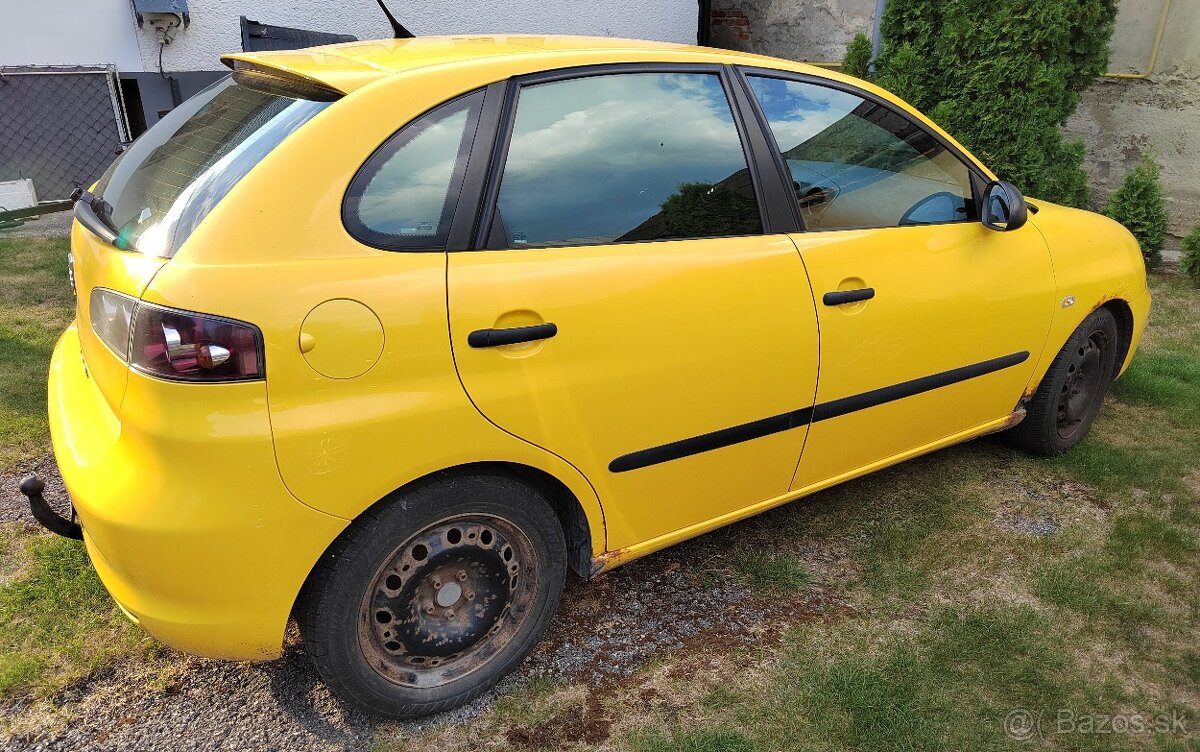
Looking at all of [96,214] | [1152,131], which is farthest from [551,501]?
[1152,131]

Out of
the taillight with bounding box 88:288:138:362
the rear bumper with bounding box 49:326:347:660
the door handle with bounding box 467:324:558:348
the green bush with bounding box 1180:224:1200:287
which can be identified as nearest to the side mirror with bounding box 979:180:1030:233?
the door handle with bounding box 467:324:558:348

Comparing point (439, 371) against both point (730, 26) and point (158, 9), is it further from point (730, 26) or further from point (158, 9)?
point (730, 26)

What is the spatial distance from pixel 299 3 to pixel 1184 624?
23.8ft

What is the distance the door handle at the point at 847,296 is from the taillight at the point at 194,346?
1618 mm

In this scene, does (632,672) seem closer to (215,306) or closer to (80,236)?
(215,306)

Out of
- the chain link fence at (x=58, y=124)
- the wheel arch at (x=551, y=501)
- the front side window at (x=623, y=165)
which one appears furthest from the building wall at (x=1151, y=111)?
the chain link fence at (x=58, y=124)

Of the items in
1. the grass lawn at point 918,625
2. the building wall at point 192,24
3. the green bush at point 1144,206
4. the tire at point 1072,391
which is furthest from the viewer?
the building wall at point 192,24

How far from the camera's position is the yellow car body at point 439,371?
1774 mm

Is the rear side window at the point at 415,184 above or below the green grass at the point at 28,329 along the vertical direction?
above

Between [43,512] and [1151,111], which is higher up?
[1151,111]

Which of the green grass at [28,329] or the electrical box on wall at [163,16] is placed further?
the electrical box on wall at [163,16]

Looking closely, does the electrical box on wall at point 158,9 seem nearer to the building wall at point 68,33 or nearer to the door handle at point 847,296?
the building wall at point 68,33

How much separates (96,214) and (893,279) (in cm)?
235

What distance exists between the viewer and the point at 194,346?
172cm
